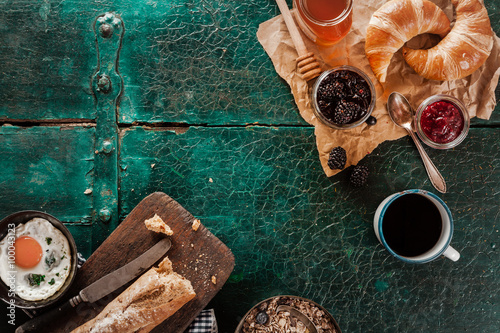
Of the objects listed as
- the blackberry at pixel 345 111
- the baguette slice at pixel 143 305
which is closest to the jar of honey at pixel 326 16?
the blackberry at pixel 345 111

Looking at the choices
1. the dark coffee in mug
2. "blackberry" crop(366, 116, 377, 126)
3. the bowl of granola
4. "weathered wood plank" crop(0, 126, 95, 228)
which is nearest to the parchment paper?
"blackberry" crop(366, 116, 377, 126)

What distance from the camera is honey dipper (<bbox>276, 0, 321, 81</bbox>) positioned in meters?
1.47

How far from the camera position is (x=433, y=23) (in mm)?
1427

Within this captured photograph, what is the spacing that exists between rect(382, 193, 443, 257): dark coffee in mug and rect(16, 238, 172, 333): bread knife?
0.90 metres

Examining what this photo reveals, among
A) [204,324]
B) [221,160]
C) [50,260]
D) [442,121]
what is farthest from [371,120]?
[50,260]

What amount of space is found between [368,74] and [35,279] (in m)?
1.54

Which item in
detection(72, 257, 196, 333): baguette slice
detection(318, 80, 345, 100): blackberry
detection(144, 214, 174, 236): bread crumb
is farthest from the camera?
detection(318, 80, 345, 100): blackberry

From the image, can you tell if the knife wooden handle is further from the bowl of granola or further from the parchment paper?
the parchment paper

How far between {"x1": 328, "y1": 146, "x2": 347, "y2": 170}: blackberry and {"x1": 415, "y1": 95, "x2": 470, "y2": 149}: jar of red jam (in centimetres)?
34

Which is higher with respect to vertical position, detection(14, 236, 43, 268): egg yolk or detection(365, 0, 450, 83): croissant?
detection(365, 0, 450, 83): croissant

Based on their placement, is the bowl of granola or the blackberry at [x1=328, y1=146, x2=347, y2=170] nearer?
the bowl of granola

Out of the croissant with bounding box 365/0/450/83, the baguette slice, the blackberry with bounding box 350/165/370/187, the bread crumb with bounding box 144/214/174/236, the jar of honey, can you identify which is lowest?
the blackberry with bounding box 350/165/370/187

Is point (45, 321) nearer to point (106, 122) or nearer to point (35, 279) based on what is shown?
point (35, 279)

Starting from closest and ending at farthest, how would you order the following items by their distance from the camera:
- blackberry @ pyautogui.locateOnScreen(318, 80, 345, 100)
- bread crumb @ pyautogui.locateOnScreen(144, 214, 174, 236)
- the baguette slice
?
1. the baguette slice
2. bread crumb @ pyautogui.locateOnScreen(144, 214, 174, 236)
3. blackberry @ pyautogui.locateOnScreen(318, 80, 345, 100)
